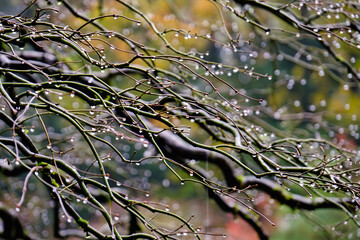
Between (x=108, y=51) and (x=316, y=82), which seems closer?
(x=108, y=51)

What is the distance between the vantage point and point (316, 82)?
13.9 metres

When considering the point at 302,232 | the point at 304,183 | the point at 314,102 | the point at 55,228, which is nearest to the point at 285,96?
the point at 314,102

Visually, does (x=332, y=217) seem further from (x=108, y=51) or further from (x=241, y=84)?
(x=108, y=51)

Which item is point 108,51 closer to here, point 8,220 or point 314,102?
point 8,220

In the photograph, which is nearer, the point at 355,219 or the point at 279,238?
the point at 355,219

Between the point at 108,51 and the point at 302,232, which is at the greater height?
the point at 108,51

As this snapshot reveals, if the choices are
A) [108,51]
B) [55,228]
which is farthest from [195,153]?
[108,51]

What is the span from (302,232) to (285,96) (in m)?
4.86

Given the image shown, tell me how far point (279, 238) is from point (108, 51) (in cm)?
688

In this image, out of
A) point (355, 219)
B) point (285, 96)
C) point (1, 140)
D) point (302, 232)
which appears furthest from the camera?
point (285, 96)

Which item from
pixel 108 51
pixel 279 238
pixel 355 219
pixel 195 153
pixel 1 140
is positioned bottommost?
pixel 355 219

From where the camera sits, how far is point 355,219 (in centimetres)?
296

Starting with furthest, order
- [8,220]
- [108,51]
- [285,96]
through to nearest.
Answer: [285,96] → [108,51] → [8,220]

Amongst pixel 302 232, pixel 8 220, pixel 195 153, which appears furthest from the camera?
pixel 302 232
